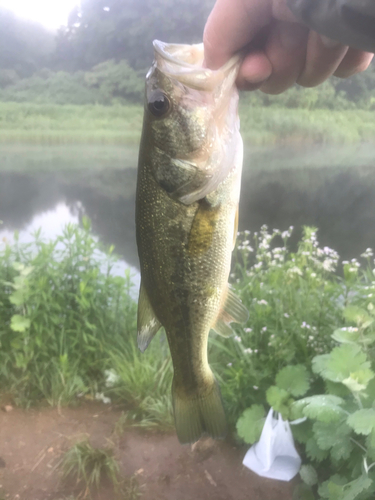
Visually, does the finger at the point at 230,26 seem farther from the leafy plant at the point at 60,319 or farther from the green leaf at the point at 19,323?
the green leaf at the point at 19,323

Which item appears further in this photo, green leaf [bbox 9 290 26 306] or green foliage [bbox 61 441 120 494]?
green leaf [bbox 9 290 26 306]

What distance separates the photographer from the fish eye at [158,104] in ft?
1.94

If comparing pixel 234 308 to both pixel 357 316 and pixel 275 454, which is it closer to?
pixel 357 316

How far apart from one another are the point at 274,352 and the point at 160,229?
37.0 inches

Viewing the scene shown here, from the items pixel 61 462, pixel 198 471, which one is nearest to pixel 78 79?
pixel 61 462

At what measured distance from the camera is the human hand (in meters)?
0.60

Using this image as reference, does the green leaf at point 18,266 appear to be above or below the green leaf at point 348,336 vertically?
below

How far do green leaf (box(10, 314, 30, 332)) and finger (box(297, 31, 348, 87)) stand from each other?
1.41m

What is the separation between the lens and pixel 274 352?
4.43 feet

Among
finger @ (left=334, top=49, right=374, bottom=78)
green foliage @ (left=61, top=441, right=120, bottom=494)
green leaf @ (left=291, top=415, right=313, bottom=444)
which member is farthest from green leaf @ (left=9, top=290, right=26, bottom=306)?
finger @ (left=334, top=49, right=374, bottom=78)

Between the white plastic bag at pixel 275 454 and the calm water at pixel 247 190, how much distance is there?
1.07m

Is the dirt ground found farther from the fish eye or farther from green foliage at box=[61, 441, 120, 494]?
the fish eye

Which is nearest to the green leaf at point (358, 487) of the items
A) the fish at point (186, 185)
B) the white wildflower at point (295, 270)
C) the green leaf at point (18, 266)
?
the fish at point (186, 185)

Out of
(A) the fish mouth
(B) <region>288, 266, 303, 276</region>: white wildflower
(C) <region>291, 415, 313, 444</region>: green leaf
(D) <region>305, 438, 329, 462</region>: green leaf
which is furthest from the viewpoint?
(B) <region>288, 266, 303, 276</region>: white wildflower
